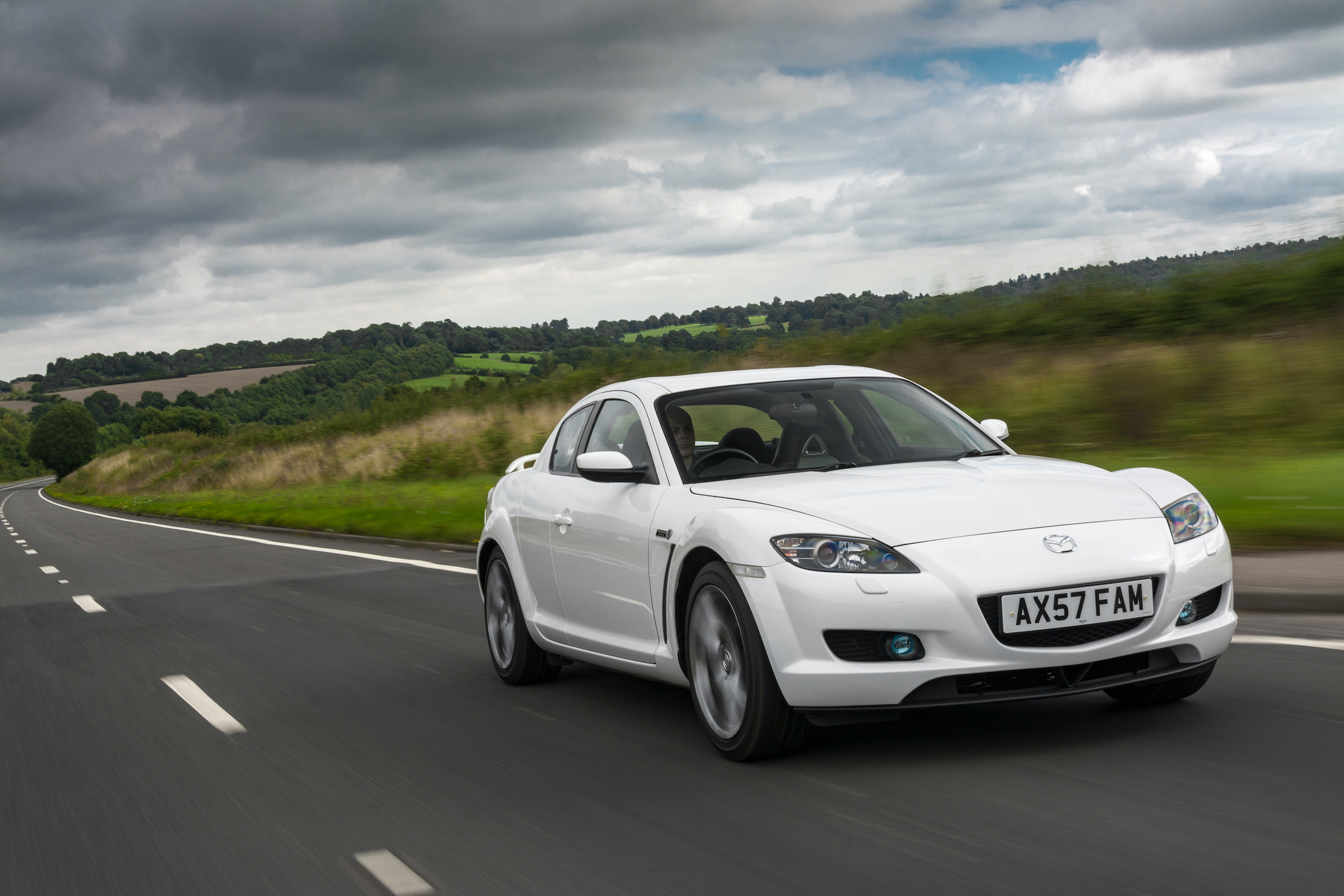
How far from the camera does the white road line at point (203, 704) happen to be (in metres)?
6.48

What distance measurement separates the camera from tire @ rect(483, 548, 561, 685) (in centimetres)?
692

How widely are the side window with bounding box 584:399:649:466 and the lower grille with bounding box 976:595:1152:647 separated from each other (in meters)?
1.93

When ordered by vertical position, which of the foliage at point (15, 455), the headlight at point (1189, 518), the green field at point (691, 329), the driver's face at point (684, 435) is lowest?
the foliage at point (15, 455)

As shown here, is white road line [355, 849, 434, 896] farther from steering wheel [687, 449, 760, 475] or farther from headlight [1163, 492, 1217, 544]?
headlight [1163, 492, 1217, 544]

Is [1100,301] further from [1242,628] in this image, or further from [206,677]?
[206,677]

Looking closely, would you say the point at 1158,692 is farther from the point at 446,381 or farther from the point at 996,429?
the point at 446,381

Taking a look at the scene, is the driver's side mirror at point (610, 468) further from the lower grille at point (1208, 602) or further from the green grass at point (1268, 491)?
the green grass at point (1268, 491)

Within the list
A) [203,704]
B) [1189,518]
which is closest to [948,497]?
[1189,518]

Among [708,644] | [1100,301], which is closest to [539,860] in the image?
[708,644]

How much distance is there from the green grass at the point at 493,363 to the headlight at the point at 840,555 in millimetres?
25387

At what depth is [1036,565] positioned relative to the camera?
4.31 metres

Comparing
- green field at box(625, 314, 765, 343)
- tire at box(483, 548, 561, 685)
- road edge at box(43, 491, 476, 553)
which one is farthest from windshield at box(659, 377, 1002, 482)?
green field at box(625, 314, 765, 343)

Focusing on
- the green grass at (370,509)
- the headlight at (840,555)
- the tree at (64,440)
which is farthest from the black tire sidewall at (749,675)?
the tree at (64,440)

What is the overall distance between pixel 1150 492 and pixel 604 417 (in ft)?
8.70
